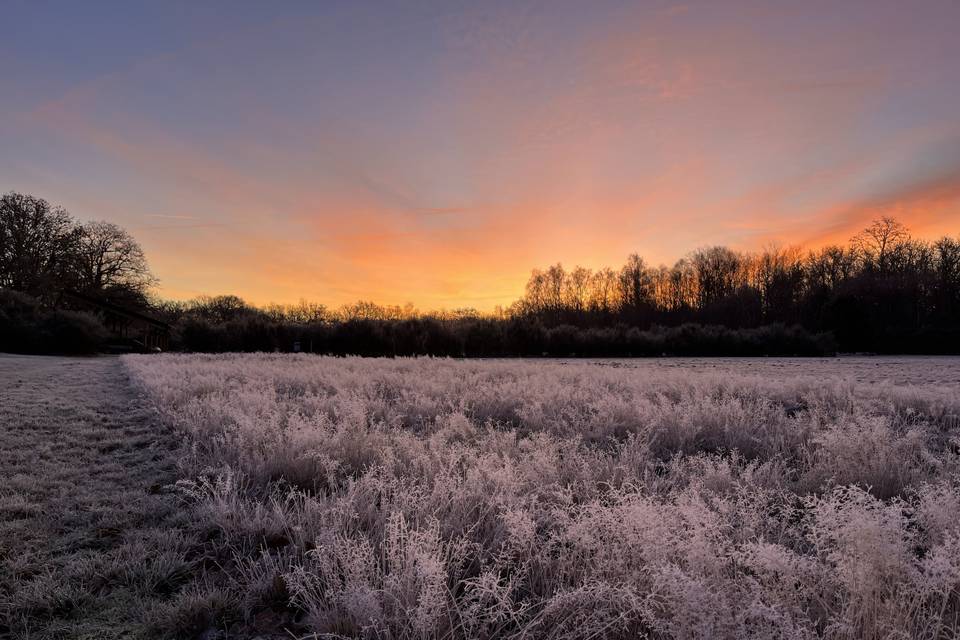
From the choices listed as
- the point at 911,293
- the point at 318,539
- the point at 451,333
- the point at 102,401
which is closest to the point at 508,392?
the point at 318,539

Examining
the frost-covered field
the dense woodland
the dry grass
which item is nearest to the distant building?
the dense woodland

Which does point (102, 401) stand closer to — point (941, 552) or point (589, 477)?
point (589, 477)

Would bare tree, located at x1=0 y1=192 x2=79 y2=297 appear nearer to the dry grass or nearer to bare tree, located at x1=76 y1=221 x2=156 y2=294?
bare tree, located at x1=76 y1=221 x2=156 y2=294

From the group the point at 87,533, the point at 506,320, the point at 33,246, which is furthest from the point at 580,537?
the point at 33,246

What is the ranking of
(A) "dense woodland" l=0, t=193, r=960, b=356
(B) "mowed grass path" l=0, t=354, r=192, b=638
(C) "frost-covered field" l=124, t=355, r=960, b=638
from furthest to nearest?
(A) "dense woodland" l=0, t=193, r=960, b=356, (B) "mowed grass path" l=0, t=354, r=192, b=638, (C) "frost-covered field" l=124, t=355, r=960, b=638

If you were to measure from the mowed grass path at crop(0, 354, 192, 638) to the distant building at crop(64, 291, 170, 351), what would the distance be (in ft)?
146

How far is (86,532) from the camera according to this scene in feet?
10.8

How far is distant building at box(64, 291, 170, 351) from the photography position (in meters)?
42.7

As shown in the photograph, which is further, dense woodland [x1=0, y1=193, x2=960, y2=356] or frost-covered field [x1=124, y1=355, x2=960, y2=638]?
dense woodland [x1=0, y1=193, x2=960, y2=356]

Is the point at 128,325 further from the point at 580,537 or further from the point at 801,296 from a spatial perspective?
the point at 801,296

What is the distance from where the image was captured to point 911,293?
4775 centimetres

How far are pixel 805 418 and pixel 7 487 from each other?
9791mm

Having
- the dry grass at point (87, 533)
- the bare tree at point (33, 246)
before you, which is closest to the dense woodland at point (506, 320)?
the bare tree at point (33, 246)

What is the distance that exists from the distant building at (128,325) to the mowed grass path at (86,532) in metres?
44.4
